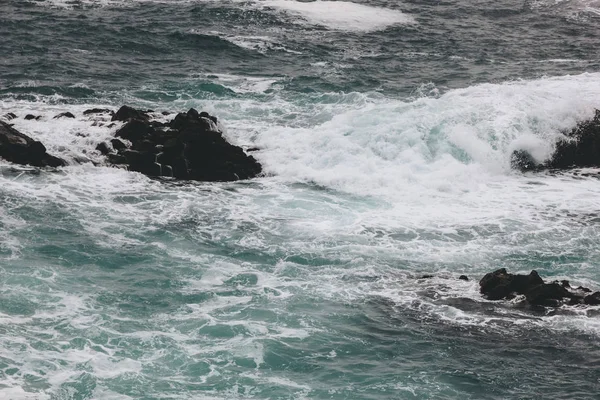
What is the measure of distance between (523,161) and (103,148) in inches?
518

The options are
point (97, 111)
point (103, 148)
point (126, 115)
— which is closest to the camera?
point (103, 148)

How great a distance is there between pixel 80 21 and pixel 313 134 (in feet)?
52.7

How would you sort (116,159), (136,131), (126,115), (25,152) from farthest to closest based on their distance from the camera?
1. (126,115)
2. (136,131)
3. (116,159)
4. (25,152)

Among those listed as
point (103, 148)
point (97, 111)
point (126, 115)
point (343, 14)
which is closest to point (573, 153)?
point (126, 115)

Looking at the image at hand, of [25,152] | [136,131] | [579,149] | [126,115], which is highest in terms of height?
[126,115]

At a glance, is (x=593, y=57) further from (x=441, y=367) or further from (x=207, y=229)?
(x=441, y=367)

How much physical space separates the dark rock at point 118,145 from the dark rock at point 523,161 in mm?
12143

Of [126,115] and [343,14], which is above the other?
[343,14]

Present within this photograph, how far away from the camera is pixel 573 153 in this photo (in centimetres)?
3212

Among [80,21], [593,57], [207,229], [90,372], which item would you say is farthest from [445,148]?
[80,21]

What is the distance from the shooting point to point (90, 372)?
19047 mm

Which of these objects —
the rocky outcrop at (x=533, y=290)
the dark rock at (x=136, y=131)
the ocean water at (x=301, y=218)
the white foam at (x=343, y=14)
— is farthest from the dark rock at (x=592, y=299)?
the white foam at (x=343, y=14)

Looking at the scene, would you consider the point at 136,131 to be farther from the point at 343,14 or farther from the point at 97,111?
the point at 343,14

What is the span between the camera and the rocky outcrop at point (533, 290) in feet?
71.7
